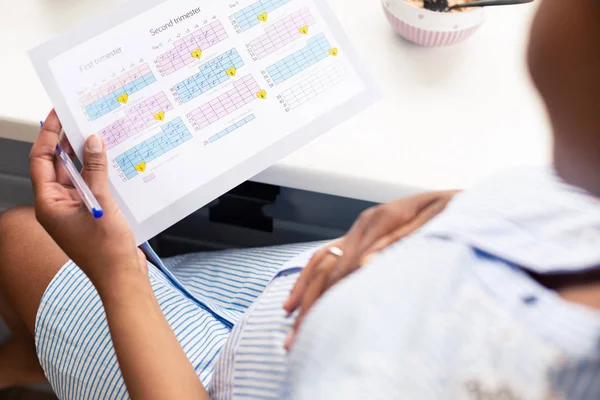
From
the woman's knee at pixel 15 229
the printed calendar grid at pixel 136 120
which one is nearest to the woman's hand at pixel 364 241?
the printed calendar grid at pixel 136 120

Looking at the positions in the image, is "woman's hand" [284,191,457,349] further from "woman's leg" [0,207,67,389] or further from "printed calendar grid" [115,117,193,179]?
"woman's leg" [0,207,67,389]

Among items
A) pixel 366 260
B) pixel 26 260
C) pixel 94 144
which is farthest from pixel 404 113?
pixel 26 260

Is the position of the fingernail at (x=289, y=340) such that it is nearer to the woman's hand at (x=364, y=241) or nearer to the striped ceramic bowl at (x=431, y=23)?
the woman's hand at (x=364, y=241)

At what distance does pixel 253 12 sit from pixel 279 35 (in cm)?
4

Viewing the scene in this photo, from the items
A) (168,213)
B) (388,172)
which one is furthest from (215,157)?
(388,172)

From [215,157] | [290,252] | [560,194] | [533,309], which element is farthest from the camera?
[290,252]

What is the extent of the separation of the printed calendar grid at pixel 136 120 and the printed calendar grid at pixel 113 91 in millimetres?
14

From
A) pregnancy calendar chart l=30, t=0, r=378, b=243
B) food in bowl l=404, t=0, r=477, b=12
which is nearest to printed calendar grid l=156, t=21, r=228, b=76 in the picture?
pregnancy calendar chart l=30, t=0, r=378, b=243

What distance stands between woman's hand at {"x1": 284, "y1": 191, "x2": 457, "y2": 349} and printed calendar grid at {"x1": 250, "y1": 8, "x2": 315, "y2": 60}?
0.20 m

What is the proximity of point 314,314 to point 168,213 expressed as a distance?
22 centimetres

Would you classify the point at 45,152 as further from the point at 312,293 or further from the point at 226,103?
the point at 312,293

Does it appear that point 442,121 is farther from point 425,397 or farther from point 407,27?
point 425,397

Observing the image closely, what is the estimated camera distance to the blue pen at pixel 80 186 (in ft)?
1.75

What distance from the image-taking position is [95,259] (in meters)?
0.56
